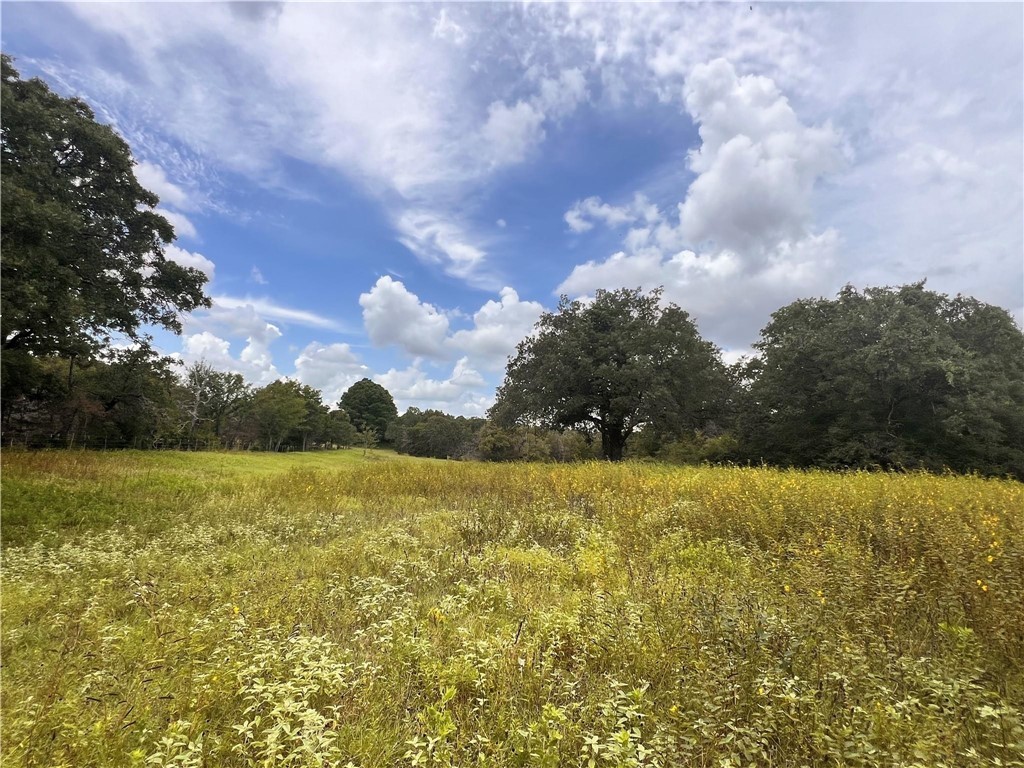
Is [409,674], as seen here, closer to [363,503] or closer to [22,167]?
[363,503]

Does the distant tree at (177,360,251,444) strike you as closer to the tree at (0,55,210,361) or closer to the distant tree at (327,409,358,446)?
the distant tree at (327,409,358,446)

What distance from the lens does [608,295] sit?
26.9 metres

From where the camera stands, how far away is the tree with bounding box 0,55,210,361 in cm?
868

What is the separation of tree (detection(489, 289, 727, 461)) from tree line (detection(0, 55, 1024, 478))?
3.9 inches

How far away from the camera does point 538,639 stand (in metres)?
3.83

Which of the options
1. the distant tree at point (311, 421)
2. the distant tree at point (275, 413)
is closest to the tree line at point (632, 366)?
the distant tree at point (275, 413)

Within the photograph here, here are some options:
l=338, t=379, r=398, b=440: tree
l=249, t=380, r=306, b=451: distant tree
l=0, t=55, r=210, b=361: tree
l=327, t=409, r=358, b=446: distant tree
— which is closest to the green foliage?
l=338, t=379, r=398, b=440: tree

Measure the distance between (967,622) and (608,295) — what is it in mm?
24148

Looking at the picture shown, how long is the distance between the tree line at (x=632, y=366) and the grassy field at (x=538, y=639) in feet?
23.1

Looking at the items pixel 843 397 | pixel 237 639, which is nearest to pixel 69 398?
pixel 237 639

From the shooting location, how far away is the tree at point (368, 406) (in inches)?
3066

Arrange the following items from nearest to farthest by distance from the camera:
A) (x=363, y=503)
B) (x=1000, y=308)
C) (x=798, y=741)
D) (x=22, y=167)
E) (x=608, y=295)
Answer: (x=798, y=741), (x=22, y=167), (x=363, y=503), (x=1000, y=308), (x=608, y=295)

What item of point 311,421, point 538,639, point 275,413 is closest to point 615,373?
point 538,639

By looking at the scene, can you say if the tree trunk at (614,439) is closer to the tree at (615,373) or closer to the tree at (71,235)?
the tree at (615,373)
